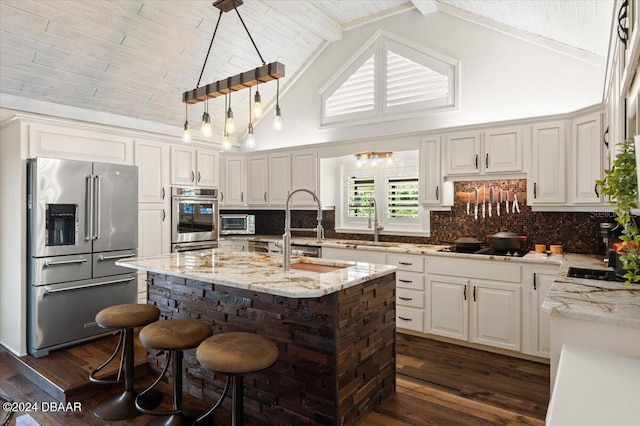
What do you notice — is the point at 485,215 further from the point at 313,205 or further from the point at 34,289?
the point at 34,289

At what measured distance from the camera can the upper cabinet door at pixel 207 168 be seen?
5168 mm

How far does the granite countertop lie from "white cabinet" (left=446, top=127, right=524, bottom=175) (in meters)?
1.82

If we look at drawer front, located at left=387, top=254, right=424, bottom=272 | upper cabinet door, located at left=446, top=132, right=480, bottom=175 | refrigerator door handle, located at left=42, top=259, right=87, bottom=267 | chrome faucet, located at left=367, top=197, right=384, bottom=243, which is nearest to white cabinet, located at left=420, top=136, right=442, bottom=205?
upper cabinet door, located at left=446, top=132, right=480, bottom=175

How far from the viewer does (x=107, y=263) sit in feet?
12.9

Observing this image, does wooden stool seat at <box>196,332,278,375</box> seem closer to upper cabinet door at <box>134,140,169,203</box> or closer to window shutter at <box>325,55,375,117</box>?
upper cabinet door at <box>134,140,169,203</box>

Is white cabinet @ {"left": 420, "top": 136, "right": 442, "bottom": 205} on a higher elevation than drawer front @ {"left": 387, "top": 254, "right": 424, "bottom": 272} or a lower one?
higher

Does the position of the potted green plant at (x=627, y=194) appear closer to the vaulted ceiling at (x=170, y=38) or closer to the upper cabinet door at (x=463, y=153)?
the vaulted ceiling at (x=170, y=38)

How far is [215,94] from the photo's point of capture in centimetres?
296

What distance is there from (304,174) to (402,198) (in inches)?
53.1

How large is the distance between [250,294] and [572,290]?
183cm

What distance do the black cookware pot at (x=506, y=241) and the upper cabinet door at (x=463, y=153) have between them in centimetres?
68

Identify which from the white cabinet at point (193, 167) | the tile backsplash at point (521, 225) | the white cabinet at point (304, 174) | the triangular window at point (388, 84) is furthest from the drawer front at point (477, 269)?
the white cabinet at point (193, 167)

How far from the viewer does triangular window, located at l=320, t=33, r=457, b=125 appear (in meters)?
4.44

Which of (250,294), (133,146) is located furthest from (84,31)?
(250,294)
